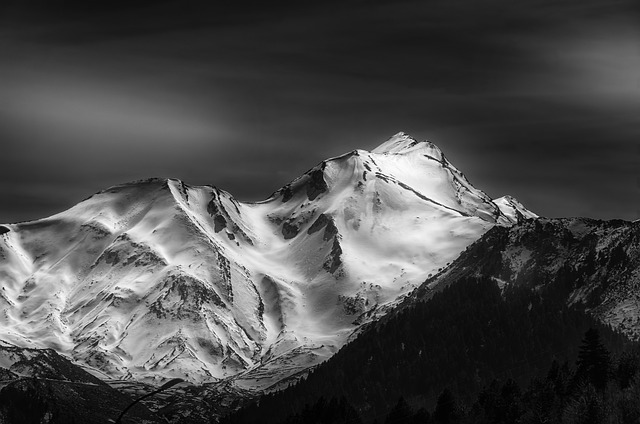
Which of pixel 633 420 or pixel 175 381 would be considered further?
pixel 633 420

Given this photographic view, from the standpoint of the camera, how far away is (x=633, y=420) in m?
194

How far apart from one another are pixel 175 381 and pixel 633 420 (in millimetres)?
105720

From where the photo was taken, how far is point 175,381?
105 m

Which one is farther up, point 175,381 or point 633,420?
point 633,420
